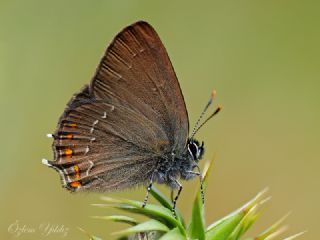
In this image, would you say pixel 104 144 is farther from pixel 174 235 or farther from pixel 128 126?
pixel 174 235

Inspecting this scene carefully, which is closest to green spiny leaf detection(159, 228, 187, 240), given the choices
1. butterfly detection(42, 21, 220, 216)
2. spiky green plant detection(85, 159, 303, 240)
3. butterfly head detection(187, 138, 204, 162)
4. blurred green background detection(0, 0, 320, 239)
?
spiky green plant detection(85, 159, 303, 240)

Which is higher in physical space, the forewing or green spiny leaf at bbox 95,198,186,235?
the forewing

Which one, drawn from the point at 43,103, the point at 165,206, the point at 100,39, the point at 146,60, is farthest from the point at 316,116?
the point at 165,206

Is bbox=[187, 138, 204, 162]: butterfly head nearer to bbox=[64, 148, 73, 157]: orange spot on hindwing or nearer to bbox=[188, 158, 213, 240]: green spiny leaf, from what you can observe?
bbox=[64, 148, 73, 157]: orange spot on hindwing

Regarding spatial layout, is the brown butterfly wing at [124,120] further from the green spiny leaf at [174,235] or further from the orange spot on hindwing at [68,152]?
the green spiny leaf at [174,235]

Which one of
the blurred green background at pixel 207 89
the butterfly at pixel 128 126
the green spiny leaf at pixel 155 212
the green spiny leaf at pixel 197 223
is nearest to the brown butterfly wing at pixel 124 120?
the butterfly at pixel 128 126

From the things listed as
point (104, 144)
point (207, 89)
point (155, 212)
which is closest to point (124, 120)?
point (104, 144)
